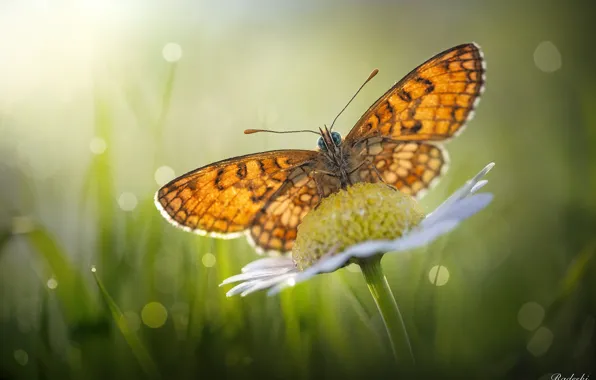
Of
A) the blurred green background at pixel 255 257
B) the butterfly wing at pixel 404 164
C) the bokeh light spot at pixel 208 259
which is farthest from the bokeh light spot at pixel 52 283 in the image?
the butterfly wing at pixel 404 164

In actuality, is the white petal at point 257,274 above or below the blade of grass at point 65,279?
below

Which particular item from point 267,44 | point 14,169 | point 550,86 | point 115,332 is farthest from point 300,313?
point 267,44

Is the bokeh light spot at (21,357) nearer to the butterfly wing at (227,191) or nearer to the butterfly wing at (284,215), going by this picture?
the butterfly wing at (227,191)

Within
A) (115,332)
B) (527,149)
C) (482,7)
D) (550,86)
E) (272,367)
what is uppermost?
(482,7)

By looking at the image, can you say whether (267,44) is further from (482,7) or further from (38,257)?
(38,257)

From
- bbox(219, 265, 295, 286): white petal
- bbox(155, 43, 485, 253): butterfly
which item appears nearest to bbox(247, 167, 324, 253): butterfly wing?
bbox(155, 43, 485, 253): butterfly

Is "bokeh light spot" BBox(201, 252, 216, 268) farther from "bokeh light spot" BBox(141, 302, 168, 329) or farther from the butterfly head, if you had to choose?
the butterfly head
